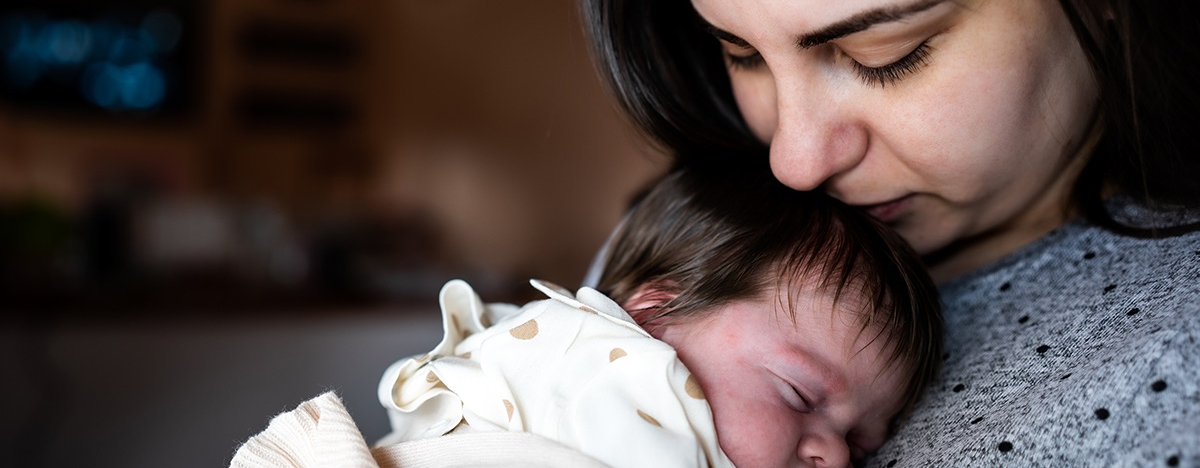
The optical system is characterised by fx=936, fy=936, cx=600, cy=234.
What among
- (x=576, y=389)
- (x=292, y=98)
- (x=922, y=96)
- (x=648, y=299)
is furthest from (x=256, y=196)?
(x=922, y=96)

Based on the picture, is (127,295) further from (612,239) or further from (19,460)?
(612,239)

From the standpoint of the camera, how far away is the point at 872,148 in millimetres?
905

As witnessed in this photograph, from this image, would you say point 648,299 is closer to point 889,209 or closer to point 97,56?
point 889,209

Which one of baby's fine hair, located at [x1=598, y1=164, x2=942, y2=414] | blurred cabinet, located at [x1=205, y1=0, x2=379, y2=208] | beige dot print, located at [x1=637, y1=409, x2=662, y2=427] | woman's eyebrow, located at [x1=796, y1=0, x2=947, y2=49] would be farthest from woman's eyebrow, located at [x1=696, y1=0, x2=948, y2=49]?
blurred cabinet, located at [x1=205, y1=0, x2=379, y2=208]

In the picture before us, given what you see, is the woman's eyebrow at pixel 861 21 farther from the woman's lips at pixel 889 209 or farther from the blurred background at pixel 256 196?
the blurred background at pixel 256 196

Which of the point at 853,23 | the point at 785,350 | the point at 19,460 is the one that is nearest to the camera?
the point at 853,23

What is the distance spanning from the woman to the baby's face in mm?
60

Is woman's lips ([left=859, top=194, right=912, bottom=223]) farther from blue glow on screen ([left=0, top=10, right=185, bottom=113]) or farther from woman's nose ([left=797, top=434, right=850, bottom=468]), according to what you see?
blue glow on screen ([left=0, top=10, right=185, bottom=113])

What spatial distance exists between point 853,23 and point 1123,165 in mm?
348

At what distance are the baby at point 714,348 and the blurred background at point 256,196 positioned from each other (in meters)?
2.62

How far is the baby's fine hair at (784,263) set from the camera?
3.08ft

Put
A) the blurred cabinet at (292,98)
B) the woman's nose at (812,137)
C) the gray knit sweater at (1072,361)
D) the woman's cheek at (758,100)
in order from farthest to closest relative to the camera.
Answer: the blurred cabinet at (292,98)
the woman's cheek at (758,100)
the woman's nose at (812,137)
the gray knit sweater at (1072,361)

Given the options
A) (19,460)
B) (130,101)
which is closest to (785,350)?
(19,460)

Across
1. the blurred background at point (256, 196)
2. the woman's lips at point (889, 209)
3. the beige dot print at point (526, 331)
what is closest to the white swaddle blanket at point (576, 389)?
the beige dot print at point (526, 331)
